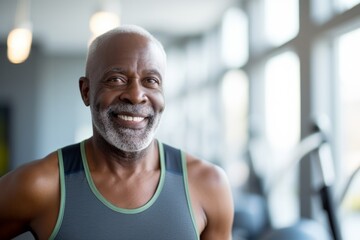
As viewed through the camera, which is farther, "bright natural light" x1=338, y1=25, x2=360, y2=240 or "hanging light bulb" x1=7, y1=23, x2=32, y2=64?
"hanging light bulb" x1=7, y1=23, x2=32, y2=64

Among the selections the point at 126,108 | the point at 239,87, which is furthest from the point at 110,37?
the point at 239,87

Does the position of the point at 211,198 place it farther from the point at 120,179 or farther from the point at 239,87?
the point at 239,87

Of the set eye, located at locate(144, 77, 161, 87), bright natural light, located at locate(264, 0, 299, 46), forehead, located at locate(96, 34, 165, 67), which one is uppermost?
bright natural light, located at locate(264, 0, 299, 46)

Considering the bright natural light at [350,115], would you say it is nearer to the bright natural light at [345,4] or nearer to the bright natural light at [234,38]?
the bright natural light at [345,4]

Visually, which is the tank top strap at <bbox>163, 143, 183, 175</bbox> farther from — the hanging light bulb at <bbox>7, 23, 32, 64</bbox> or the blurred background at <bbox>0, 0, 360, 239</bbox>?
the hanging light bulb at <bbox>7, 23, 32, 64</bbox>

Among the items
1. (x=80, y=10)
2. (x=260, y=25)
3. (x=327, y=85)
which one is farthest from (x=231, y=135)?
(x=327, y=85)

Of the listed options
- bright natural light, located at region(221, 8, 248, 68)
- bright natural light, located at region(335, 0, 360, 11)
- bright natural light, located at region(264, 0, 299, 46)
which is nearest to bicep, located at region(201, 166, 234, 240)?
bright natural light, located at region(335, 0, 360, 11)

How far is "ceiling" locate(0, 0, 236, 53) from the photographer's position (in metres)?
5.63

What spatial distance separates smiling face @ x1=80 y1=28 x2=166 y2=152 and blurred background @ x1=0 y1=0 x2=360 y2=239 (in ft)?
3.96

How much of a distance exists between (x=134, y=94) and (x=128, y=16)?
5.38m

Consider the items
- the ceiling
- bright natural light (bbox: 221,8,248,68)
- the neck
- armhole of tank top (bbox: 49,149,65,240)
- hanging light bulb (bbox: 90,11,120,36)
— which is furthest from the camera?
the ceiling

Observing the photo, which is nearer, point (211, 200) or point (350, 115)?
point (211, 200)

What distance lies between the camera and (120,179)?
1.12m

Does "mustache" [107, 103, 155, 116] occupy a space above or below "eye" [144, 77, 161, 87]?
below
